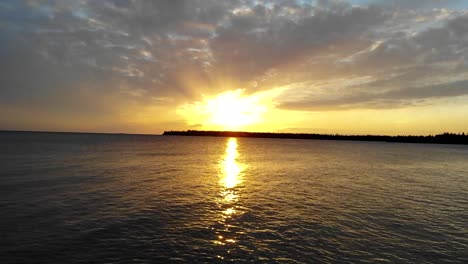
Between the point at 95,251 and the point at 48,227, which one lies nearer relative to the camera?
the point at 95,251

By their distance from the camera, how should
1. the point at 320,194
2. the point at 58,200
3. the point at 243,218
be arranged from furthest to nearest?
the point at 320,194, the point at 58,200, the point at 243,218

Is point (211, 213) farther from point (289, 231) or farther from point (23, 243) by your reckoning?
point (23, 243)

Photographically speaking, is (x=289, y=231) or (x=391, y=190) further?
(x=391, y=190)

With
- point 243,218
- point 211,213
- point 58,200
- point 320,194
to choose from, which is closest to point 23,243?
point 58,200

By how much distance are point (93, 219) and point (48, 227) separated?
2.90 m

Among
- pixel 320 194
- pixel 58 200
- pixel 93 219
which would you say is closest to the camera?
pixel 93 219

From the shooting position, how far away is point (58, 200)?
86.0 ft

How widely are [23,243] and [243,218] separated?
1459 cm

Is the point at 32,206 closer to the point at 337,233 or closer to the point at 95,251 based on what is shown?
the point at 95,251

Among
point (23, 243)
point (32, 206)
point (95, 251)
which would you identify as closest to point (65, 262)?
point (95, 251)

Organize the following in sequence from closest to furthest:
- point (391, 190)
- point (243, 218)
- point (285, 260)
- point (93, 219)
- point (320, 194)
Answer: point (285, 260)
point (93, 219)
point (243, 218)
point (320, 194)
point (391, 190)

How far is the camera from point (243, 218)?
22562mm

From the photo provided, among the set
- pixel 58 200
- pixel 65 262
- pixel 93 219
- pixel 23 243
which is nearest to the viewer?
pixel 65 262

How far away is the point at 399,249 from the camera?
17078mm
